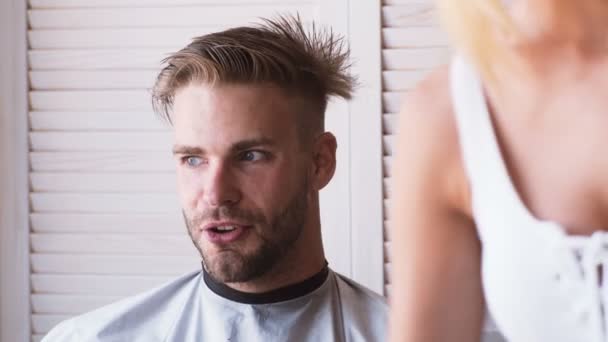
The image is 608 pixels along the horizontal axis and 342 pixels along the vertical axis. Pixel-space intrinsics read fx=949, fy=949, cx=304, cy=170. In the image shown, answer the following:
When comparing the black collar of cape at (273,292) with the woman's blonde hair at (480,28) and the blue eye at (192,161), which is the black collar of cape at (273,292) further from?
the woman's blonde hair at (480,28)

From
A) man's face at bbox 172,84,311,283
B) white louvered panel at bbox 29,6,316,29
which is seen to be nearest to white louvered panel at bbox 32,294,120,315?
white louvered panel at bbox 29,6,316,29

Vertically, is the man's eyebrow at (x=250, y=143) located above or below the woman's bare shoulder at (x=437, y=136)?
below

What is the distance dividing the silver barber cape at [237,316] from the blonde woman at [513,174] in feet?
3.52

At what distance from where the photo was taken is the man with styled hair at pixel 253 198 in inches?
57.1

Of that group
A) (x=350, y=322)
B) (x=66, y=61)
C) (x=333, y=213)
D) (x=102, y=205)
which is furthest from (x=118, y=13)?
(x=350, y=322)

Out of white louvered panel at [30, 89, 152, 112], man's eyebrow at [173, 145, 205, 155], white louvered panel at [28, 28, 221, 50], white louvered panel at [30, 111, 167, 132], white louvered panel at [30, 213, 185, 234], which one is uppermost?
white louvered panel at [28, 28, 221, 50]

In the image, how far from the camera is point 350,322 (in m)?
1.56

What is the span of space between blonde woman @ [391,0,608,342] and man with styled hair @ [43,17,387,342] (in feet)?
3.14

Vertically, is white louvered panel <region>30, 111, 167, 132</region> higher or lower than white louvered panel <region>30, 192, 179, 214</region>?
higher

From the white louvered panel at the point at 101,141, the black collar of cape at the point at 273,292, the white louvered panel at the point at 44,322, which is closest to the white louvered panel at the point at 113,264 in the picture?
the white louvered panel at the point at 44,322

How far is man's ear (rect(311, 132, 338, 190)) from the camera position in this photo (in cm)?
157


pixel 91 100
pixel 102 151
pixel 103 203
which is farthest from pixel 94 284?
pixel 91 100

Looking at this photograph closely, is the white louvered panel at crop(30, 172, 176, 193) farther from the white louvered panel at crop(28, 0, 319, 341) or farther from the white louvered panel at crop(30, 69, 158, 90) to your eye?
the white louvered panel at crop(30, 69, 158, 90)

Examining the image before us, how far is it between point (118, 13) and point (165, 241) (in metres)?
0.53
